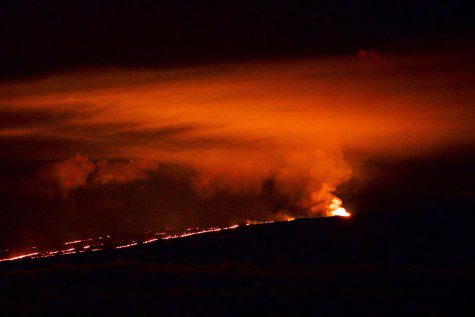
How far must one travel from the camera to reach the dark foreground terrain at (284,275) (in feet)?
83.5

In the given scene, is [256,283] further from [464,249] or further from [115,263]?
[464,249]

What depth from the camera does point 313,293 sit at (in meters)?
27.0

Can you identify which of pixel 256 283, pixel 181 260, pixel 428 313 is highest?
pixel 181 260

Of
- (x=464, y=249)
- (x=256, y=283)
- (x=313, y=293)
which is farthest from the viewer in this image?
(x=464, y=249)

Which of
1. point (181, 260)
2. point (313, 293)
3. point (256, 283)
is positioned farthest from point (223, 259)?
point (313, 293)

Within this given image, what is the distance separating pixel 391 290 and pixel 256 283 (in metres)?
5.94

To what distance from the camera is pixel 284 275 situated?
31.4 m

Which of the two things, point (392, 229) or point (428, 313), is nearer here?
point (428, 313)

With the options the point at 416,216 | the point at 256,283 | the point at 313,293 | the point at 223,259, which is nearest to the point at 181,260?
the point at 223,259

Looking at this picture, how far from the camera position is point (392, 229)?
144 feet

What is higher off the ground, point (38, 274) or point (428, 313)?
point (38, 274)

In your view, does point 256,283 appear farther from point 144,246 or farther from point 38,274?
point 144,246

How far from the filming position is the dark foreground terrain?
83.5 feet

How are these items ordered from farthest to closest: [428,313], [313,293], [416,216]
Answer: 1. [416,216]
2. [313,293]
3. [428,313]
